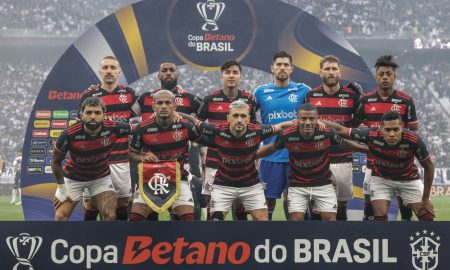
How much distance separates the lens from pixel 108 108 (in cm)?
965

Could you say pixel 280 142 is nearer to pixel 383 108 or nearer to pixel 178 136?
pixel 178 136

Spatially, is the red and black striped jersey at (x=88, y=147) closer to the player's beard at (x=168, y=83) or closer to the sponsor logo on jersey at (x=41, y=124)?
the player's beard at (x=168, y=83)

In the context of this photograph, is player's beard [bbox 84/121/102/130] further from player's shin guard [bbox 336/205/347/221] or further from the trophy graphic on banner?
the trophy graphic on banner

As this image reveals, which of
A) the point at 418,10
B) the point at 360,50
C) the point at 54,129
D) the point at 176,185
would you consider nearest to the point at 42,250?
the point at 176,185

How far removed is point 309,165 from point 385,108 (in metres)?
1.19

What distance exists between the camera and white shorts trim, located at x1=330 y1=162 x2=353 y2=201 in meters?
9.37

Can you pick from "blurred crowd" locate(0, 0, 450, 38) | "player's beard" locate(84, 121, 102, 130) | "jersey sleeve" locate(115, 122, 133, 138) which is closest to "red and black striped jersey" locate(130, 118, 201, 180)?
"jersey sleeve" locate(115, 122, 133, 138)

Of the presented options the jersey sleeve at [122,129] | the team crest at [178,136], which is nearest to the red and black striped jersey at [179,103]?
the jersey sleeve at [122,129]

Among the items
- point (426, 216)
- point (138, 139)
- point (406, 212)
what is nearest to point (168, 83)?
point (138, 139)

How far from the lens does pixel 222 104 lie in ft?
31.2

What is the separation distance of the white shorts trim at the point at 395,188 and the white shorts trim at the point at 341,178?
0.66m

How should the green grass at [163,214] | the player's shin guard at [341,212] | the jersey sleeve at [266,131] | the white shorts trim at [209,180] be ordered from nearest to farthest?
the jersey sleeve at [266,131] → the white shorts trim at [209,180] → the player's shin guard at [341,212] → the green grass at [163,214]

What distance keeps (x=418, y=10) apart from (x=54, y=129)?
33192 mm

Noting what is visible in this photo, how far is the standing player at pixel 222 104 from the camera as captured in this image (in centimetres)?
931
